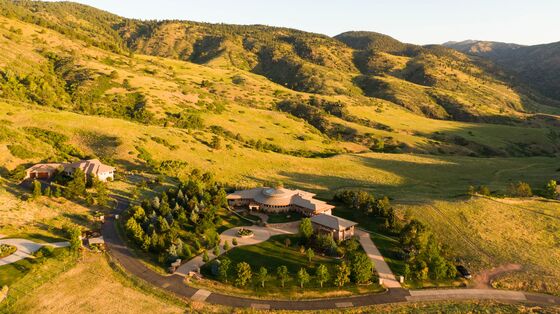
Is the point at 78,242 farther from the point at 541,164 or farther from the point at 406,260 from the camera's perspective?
the point at 541,164

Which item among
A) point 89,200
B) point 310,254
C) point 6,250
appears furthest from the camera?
point 89,200

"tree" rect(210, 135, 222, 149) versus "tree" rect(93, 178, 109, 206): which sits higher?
"tree" rect(210, 135, 222, 149)

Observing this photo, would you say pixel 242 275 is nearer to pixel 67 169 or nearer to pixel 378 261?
pixel 378 261

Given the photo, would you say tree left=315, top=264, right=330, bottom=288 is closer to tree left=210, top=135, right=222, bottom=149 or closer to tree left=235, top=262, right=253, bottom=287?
tree left=235, top=262, right=253, bottom=287

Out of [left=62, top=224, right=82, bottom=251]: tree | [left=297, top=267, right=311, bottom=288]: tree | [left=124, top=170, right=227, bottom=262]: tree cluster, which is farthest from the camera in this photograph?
[left=124, top=170, right=227, bottom=262]: tree cluster

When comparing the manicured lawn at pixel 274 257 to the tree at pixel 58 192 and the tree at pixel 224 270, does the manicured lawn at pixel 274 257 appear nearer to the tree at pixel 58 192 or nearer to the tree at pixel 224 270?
the tree at pixel 224 270

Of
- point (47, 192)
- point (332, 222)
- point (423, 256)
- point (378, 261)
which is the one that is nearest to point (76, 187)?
point (47, 192)

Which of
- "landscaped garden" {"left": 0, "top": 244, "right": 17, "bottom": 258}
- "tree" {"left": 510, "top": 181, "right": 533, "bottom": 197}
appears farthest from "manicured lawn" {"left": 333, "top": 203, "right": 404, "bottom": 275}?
"landscaped garden" {"left": 0, "top": 244, "right": 17, "bottom": 258}
